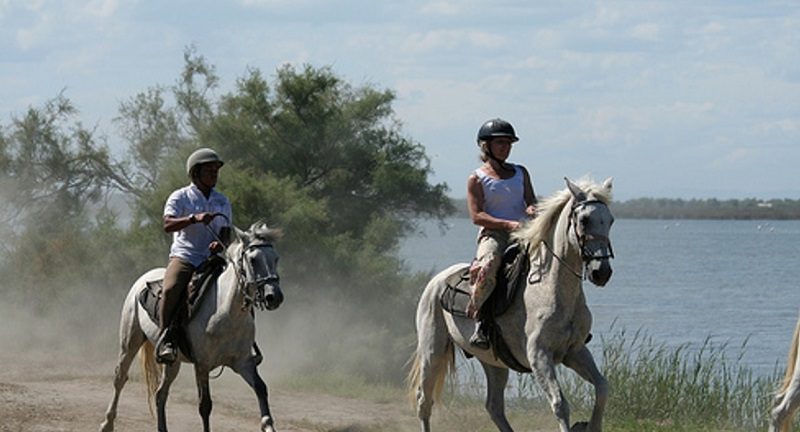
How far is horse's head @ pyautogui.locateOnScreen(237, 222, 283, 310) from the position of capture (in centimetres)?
1125

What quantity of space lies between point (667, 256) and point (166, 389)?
78.8 m

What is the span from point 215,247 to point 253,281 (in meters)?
0.98

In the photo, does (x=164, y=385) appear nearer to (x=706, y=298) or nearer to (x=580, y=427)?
(x=580, y=427)

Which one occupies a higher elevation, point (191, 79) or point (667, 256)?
point (191, 79)

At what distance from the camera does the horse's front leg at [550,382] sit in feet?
Result: 33.6

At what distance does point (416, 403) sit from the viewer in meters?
12.5

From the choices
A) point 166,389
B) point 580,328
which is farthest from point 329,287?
point 580,328

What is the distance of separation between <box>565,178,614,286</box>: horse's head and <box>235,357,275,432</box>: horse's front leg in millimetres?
3054

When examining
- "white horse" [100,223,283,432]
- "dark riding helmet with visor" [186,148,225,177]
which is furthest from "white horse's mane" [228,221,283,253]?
"dark riding helmet with visor" [186,148,225,177]

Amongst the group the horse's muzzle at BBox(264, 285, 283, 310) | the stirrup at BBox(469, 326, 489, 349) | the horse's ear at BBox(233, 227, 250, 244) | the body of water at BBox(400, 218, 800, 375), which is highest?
the horse's ear at BBox(233, 227, 250, 244)

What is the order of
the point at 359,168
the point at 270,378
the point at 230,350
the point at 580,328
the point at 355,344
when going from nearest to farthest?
1. the point at 580,328
2. the point at 230,350
3. the point at 270,378
4. the point at 355,344
5. the point at 359,168

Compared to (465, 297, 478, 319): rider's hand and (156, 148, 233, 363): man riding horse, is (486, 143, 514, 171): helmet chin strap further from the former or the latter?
(156, 148, 233, 363): man riding horse

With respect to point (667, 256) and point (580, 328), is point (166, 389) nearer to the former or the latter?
point (580, 328)

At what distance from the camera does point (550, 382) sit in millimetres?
10359
